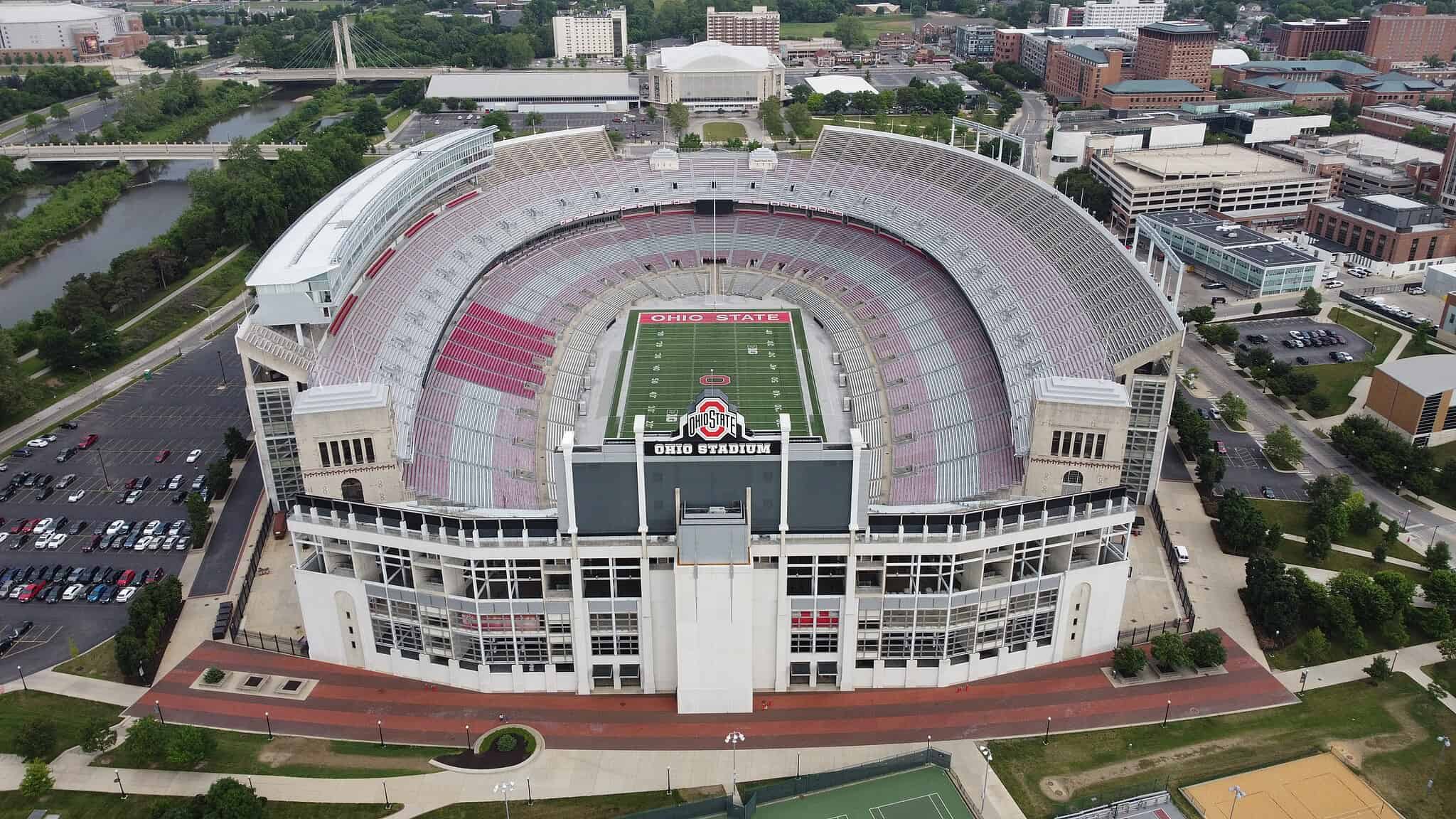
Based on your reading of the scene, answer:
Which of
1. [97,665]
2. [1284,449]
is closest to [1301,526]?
[1284,449]

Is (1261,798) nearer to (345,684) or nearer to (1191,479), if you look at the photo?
(1191,479)

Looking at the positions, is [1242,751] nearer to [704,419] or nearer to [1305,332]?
[704,419]

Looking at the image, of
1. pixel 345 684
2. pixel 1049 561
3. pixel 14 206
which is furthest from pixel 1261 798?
pixel 14 206

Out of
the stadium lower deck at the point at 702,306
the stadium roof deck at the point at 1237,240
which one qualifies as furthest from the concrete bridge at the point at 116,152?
the stadium roof deck at the point at 1237,240

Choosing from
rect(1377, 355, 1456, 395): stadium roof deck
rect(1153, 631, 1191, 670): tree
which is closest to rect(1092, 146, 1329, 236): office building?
rect(1377, 355, 1456, 395): stadium roof deck

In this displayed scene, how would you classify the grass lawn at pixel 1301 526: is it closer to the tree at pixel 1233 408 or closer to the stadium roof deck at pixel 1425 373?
the tree at pixel 1233 408

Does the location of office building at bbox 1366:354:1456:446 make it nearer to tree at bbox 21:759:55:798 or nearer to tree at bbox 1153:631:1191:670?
tree at bbox 1153:631:1191:670
